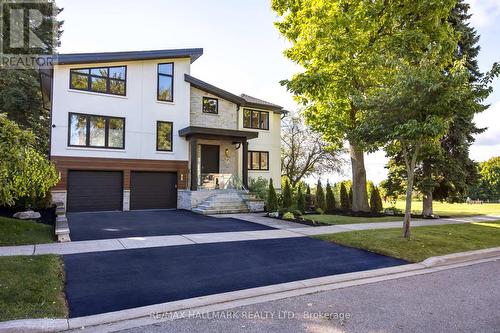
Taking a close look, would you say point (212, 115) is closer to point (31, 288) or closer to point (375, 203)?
point (375, 203)

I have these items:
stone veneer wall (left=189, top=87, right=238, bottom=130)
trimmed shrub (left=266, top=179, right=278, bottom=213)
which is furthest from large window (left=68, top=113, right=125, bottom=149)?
trimmed shrub (left=266, top=179, right=278, bottom=213)

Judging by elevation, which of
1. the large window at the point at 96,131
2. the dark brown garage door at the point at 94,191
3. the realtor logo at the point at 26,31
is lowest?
the dark brown garage door at the point at 94,191

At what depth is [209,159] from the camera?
68.7ft

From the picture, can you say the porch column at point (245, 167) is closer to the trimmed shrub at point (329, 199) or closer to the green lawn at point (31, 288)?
the trimmed shrub at point (329, 199)

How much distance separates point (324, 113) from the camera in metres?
17.1

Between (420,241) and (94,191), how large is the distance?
14821 mm

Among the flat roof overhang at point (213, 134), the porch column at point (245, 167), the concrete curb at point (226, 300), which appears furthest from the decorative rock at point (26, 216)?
the porch column at point (245, 167)

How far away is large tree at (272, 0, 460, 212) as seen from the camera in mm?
15469

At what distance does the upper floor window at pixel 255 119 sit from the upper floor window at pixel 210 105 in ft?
7.40

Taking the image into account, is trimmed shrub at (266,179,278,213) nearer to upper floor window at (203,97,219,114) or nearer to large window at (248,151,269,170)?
large window at (248,151,269,170)

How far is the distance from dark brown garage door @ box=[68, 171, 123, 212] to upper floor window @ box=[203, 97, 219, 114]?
648 centimetres

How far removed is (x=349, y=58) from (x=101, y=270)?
13634mm

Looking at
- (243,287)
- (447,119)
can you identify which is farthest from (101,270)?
(447,119)

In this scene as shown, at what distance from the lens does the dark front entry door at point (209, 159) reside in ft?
68.0
